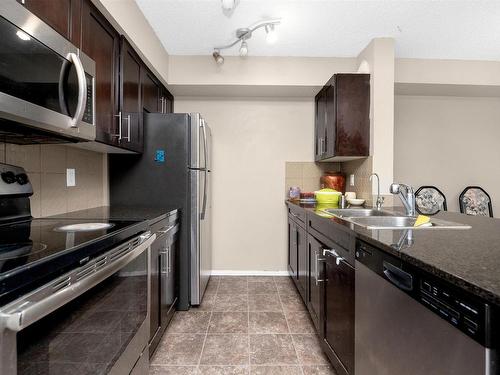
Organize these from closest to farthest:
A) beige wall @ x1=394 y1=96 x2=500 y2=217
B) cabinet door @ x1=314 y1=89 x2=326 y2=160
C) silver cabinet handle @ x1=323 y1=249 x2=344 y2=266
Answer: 1. silver cabinet handle @ x1=323 y1=249 x2=344 y2=266
2. cabinet door @ x1=314 y1=89 x2=326 y2=160
3. beige wall @ x1=394 y1=96 x2=500 y2=217

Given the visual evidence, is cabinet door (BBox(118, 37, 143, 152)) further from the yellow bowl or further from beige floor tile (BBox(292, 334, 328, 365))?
beige floor tile (BBox(292, 334, 328, 365))

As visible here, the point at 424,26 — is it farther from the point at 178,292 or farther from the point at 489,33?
the point at 178,292

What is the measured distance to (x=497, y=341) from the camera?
1.79 ft

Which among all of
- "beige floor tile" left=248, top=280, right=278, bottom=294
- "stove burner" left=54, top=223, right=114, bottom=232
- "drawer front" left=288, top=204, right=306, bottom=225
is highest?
"stove burner" left=54, top=223, right=114, bottom=232

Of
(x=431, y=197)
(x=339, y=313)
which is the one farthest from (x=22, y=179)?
(x=431, y=197)

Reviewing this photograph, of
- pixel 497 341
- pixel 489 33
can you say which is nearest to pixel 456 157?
pixel 489 33

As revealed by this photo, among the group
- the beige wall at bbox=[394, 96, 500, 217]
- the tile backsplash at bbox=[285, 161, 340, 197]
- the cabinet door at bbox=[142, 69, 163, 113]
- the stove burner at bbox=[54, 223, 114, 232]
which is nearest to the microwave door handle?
the stove burner at bbox=[54, 223, 114, 232]

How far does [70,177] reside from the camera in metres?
1.77

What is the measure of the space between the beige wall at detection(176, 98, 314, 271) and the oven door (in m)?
1.81

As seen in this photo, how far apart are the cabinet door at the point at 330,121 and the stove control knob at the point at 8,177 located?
2.32 metres

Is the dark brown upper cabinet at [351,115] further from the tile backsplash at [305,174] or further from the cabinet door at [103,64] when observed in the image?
the cabinet door at [103,64]

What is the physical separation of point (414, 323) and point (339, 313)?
63 centimetres

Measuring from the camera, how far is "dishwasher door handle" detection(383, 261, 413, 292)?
2.61 ft

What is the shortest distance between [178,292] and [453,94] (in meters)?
3.73
